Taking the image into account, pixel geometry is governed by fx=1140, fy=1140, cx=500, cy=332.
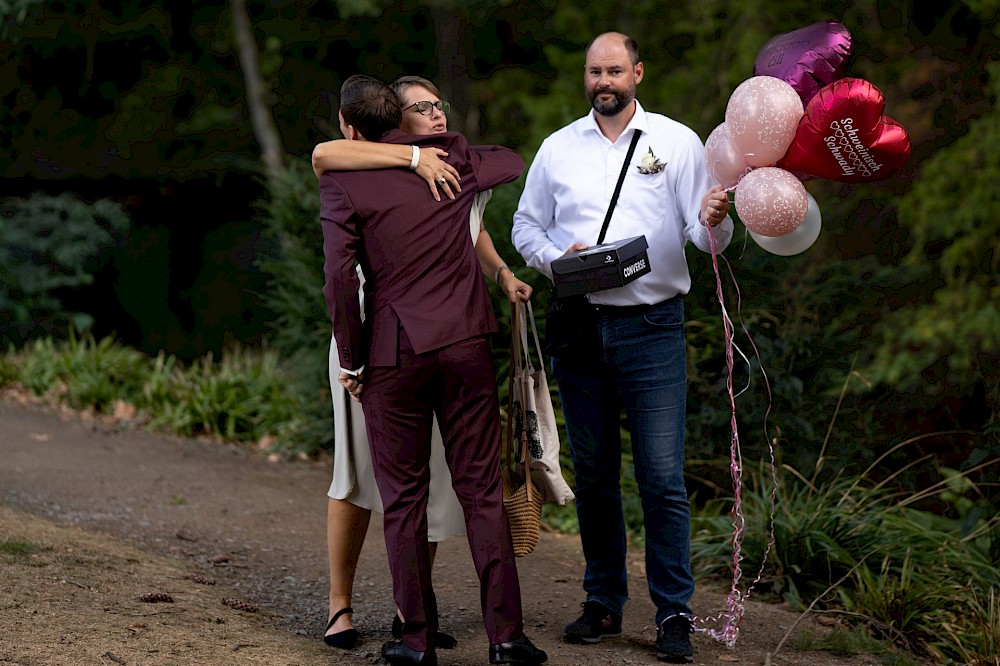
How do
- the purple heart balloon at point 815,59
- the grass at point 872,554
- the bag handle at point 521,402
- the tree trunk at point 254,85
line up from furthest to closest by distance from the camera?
the tree trunk at point 254,85 → the grass at point 872,554 → the bag handle at point 521,402 → the purple heart balloon at point 815,59

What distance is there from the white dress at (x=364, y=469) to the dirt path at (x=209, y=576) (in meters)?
0.48

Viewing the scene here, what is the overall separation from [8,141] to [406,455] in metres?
11.5

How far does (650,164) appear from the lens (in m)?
3.93

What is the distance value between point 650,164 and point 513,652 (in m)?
1.70

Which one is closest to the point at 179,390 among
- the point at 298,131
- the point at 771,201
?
the point at 771,201

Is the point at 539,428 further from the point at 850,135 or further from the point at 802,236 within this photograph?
the point at 850,135

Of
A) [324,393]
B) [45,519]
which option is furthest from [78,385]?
[45,519]

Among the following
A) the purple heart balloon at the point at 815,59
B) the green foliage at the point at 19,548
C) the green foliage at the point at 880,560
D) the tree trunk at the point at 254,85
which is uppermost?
the tree trunk at the point at 254,85

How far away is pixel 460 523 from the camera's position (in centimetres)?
400

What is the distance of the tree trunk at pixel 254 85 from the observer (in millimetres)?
13570

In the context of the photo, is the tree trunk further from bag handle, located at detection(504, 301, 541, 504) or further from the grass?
bag handle, located at detection(504, 301, 541, 504)

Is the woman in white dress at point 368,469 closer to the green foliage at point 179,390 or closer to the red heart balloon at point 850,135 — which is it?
the red heart balloon at point 850,135

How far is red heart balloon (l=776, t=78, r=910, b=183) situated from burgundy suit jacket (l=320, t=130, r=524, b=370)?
1.16m

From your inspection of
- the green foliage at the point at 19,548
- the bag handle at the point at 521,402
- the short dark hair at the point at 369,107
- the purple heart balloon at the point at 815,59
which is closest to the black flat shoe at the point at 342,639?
the bag handle at the point at 521,402
